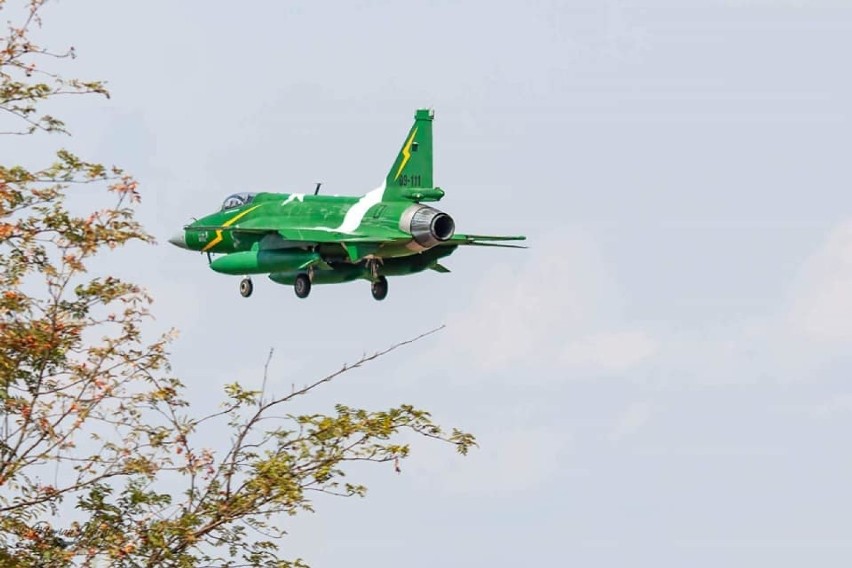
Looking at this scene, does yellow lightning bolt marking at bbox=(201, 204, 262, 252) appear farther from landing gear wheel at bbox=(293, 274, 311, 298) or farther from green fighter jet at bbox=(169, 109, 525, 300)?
landing gear wheel at bbox=(293, 274, 311, 298)

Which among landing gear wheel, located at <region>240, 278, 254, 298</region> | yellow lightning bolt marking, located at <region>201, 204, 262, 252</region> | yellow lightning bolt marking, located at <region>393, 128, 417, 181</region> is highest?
yellow lightning bolt marking, located at <region>201, 204, 262, 252</region>

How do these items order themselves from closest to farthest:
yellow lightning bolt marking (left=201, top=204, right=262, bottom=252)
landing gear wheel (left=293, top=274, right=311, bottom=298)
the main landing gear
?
the main landing gear < landing gear wheel (left=293, top=274, right=311, bottom=298) < yellow lightning bolt marking (left=201, top=204, right=262, bottom=252)

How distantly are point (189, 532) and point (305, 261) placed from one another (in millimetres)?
38047

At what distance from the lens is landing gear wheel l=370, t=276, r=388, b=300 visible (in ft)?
210

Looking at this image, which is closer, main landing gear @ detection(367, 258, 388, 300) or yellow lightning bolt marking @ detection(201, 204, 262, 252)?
main landing gear @ detection(367, 258, 388, 300)

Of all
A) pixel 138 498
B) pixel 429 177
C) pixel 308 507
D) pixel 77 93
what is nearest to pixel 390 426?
pixel 308 507

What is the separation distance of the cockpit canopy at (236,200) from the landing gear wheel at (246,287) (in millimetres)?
3708

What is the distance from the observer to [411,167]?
6266 cm

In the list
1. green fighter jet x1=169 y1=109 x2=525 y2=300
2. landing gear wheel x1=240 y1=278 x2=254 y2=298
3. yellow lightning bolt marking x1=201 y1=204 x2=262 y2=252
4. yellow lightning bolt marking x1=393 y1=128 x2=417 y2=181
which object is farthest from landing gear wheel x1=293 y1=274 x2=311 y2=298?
yellow lightning bolt marking x1=393 y1=128 x2=417 y2=181

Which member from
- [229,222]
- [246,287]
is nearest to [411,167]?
[246,287]

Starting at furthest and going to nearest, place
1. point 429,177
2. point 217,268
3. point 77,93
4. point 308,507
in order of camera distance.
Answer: point 217,268 → point 429,177 → point 77,93 → point 308,507

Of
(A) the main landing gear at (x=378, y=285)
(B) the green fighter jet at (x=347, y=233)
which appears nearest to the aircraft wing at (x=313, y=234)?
(B) the green fighter jet at (x=347, y=233)

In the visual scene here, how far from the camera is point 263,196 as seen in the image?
69.2 metres

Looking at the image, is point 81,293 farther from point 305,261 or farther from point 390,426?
point 305,261
